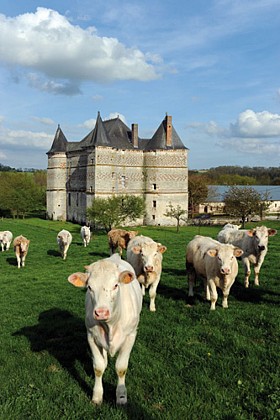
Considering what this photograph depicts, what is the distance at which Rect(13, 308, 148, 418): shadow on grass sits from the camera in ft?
17.1

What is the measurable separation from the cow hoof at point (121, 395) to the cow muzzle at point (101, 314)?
4.06 feet

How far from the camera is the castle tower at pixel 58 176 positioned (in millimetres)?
59875

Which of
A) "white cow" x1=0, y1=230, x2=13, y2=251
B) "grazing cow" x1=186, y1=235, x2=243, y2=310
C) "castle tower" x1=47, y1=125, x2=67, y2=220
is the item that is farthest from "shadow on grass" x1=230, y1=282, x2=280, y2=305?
"castle tower" x1=47, y1=125, x2=67, y2=220

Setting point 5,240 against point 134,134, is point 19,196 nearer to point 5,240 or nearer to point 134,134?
point 134,134

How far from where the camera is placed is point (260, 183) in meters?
116

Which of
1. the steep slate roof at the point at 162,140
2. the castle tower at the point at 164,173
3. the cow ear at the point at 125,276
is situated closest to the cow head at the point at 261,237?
the cow ear at the point at 125,276

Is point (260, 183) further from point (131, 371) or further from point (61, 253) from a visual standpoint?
point (131, 371)

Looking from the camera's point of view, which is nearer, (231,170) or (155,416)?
(155,416)

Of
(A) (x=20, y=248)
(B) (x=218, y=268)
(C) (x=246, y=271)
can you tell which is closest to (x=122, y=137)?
(A) (x=20, y=248)

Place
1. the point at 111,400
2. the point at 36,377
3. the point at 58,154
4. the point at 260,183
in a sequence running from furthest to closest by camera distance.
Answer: the point at 260,183 → the point at 58,154 → the point at 36,377 → the point at 111,400

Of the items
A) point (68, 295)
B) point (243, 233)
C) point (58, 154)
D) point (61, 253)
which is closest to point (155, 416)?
point (68, 295)

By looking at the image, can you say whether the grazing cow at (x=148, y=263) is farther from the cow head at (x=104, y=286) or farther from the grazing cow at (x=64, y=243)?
the grazing cow at (x=64, y=243)

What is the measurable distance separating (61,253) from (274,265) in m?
11.2

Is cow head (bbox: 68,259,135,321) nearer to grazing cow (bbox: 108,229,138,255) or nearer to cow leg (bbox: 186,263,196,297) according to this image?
cow leg (bbox: 186,263,196,297)
